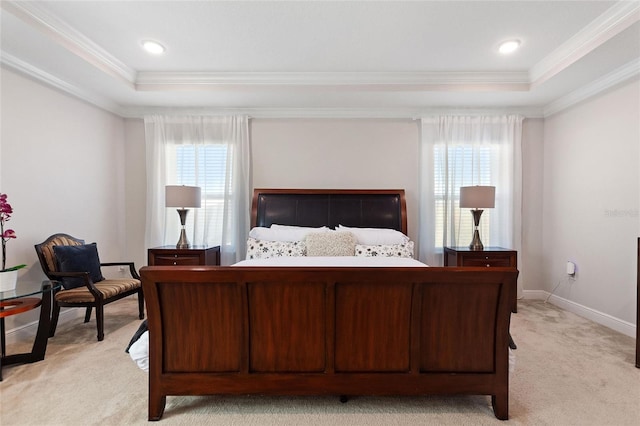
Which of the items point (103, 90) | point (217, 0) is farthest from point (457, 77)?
point (103, 90)

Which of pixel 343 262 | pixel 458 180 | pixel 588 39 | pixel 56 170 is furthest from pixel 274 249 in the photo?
pixel 588 39

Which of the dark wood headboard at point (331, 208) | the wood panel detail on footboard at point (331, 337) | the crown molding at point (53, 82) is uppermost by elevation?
the crown molding at point (53, 82)

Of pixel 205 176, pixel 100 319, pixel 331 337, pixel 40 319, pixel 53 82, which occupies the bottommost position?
pixel 100 319

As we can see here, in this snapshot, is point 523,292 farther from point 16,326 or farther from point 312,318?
point 16,326

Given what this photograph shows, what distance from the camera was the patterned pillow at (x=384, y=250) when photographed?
335 centimetres

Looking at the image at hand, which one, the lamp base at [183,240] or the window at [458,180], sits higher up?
the window at [458,180]

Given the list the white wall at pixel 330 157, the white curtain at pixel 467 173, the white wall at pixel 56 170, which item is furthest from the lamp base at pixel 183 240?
the white curtain at pixel 467 173

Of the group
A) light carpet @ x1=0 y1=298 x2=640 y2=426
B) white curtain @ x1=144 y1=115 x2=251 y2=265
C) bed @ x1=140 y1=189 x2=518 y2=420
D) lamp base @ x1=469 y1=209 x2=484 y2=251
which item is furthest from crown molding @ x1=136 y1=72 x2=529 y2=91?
light carpet @ x1=0 y1=298 x2=640 y2=426

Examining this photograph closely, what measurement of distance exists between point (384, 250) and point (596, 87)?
2.85 meters

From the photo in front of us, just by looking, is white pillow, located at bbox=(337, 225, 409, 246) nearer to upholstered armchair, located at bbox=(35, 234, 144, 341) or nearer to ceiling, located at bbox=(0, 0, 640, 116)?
ceiling, located at bbox=(0, 0, 640, 116)

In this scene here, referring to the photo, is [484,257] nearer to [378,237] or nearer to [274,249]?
[378,237]

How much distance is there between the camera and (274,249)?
11.3ft

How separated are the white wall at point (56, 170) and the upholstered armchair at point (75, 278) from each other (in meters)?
0.23

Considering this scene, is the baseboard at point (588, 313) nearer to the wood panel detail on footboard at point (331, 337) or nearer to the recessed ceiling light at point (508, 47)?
the wood panel detail on footboard at point (331, 337)
